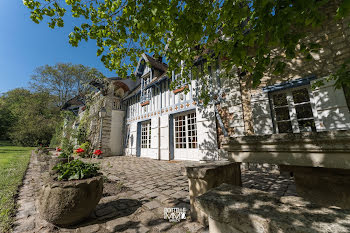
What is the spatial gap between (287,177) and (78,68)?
25349mm

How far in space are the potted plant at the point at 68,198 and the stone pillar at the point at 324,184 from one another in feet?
7.74

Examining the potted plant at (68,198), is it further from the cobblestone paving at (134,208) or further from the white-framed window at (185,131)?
Result: the white-framed window at (185,131)

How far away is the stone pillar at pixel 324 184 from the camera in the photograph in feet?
4.59

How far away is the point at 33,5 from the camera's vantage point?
2293mm

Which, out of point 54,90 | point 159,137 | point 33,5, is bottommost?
point 159,137

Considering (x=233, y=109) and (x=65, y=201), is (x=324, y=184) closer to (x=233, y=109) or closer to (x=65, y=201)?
(x=65, y=201)

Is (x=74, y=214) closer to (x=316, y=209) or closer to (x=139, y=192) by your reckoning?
(x=139, y=192)

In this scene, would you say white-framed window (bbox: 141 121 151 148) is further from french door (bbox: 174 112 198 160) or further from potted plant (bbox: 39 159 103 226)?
potted plant (bbox: 39 159 103 226)

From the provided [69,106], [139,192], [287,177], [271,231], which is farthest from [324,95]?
[69,106]

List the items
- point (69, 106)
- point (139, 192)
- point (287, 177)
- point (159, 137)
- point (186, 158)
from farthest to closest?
1. point (69, 106)
2. point (159, 137)
3. point (186, 158)
4. point (287, 177)
5. point (139, 192)

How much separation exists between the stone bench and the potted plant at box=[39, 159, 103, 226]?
159 centimetres

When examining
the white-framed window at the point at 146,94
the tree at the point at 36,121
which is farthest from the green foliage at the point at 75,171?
the tree at the point at 36,121

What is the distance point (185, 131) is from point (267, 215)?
646cm

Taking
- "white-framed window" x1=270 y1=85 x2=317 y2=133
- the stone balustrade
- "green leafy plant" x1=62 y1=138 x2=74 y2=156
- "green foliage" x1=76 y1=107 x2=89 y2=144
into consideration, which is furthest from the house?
"green leafy plant" x1=62 y1=138 x2=74 y2=156
